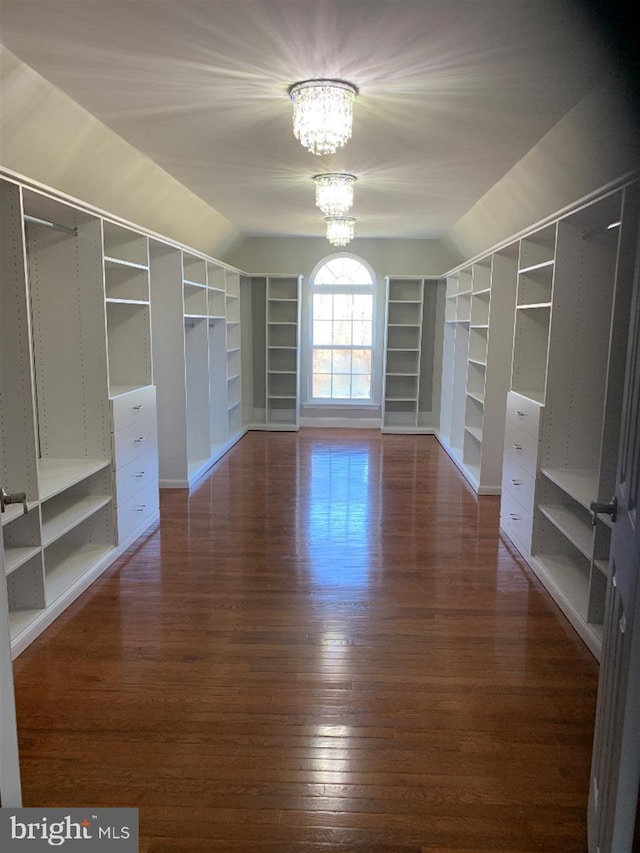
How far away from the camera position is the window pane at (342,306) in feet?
29.0

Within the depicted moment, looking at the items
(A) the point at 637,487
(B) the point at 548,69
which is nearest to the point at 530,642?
(A) the point at 637,487

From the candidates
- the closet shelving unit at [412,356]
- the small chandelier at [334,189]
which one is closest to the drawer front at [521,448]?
the small chandelier at [334,189]

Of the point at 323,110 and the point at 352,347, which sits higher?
the point at 323,110

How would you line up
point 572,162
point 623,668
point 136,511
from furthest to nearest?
point 136,511 → point 572,162 → point 623,668

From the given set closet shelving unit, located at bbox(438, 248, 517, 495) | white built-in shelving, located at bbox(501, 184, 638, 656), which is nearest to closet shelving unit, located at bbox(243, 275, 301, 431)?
closet shelving unit, located at bbox(438, 248, 517, 495)

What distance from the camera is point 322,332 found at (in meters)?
8.97

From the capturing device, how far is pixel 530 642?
3014mm

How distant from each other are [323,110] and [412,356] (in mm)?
5943

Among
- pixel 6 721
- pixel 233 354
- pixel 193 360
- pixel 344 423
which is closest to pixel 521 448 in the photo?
pixel 193 360

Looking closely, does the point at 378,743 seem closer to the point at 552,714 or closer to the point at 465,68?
the point at 552,714

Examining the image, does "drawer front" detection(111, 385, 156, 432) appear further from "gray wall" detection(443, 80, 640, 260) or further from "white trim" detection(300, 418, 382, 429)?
"white trim" detection(300, 418, 382, 429)

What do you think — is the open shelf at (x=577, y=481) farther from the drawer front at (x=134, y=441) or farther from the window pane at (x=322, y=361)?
the window pane at (x=322, y=361)

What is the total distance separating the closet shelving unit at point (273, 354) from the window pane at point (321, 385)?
0.51 meters

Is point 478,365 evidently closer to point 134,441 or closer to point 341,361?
point 341,361
